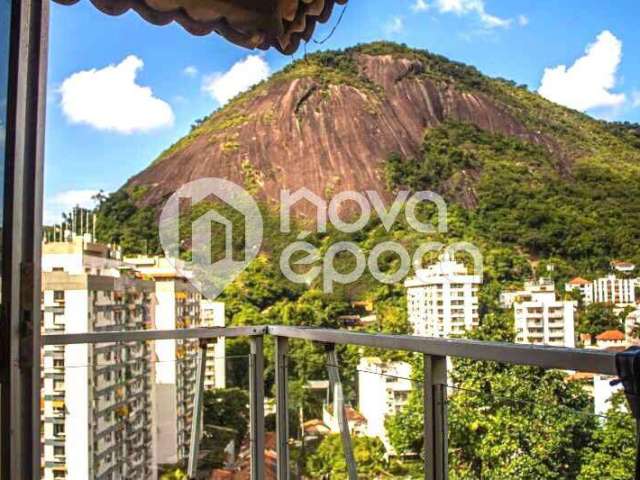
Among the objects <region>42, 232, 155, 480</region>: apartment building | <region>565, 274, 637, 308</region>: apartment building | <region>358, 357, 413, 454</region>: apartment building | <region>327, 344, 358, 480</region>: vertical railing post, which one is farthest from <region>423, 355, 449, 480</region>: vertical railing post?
<region>565, 274, 637, 308</region>: apartment building

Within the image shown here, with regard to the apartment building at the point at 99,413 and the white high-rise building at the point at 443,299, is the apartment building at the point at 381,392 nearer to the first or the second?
the apartment building at the point at 99,413

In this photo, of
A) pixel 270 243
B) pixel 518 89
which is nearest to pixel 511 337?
pixel 270 243

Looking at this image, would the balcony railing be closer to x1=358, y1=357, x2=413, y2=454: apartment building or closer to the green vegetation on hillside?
x1=358, y1=357, x2=413, y2=454: apartment building

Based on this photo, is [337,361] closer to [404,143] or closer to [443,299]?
[443,299]

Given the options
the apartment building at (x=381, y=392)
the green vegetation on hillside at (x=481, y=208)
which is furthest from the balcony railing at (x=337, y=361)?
the green vegetation on hillside at (x=481, y=208)

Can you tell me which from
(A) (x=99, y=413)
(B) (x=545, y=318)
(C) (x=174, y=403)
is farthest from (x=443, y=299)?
(C) (x=174, y=403)

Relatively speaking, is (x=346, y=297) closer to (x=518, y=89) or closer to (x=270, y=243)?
(x=270, y=243)
